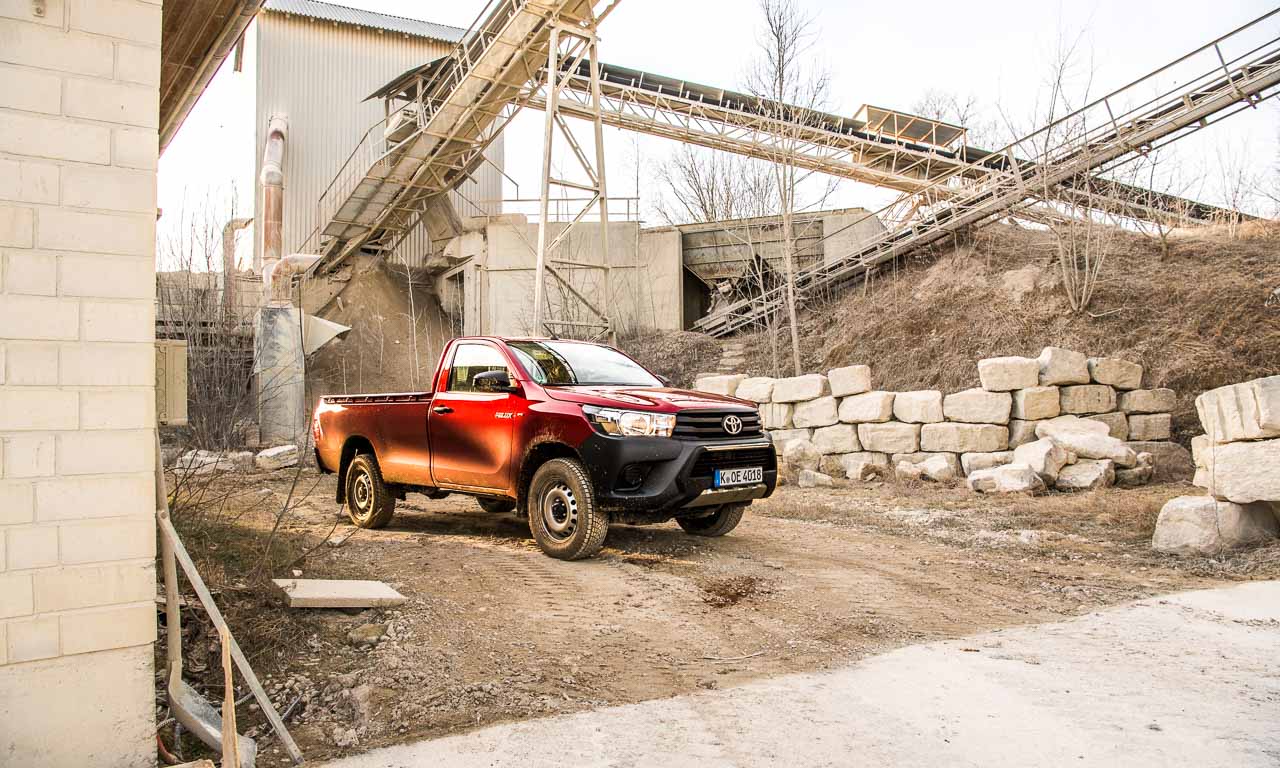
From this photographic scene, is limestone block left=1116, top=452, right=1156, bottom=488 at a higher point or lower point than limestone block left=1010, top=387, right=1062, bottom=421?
lower

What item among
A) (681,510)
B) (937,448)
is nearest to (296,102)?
(937,448)

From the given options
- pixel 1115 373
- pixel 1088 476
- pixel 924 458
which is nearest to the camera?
pixel 1088 476

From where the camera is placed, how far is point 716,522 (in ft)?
26.3

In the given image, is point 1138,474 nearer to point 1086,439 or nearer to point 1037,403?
point 1086,439

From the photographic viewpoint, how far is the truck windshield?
7.52 meters

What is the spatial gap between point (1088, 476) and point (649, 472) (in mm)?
6403

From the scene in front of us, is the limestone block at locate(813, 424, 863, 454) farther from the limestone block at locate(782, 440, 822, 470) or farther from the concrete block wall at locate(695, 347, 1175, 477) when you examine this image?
the concrete block wall at locate(695, 347, 1175, 477)

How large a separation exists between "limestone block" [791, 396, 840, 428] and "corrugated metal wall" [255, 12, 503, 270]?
43.6ft

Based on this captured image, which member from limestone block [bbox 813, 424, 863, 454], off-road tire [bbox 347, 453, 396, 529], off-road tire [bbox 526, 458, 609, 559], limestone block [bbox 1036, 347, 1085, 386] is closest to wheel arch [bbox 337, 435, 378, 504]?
off-road tire [bbox 347, 453, 396, 529]

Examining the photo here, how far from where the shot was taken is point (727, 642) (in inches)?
198

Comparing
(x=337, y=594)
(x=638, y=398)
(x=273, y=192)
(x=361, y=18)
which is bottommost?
(x=337, y=594)

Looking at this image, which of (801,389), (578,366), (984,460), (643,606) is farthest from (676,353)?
(643,606)

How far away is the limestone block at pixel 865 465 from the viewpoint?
12492 millimetres

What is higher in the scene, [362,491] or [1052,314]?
[1052,314]
